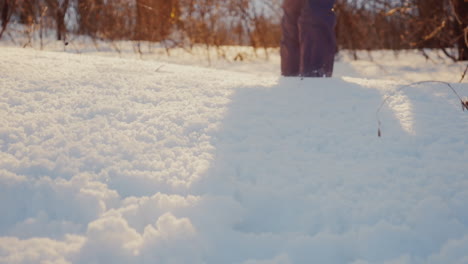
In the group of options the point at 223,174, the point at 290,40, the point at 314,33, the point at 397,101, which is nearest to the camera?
the point at 223,174

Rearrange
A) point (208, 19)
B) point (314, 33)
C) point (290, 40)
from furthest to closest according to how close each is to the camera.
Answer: point (208, 19), point (290, 40), point (314, 33)

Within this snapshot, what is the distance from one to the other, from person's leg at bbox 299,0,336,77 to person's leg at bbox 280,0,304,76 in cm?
17

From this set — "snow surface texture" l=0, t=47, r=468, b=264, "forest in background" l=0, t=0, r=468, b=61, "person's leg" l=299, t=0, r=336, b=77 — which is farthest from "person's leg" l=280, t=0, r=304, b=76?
"forest in background" l=0, t=0, r=468, b=61

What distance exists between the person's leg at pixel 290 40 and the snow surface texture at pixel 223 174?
1041 millimetres

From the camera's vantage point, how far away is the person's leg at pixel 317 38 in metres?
2.89

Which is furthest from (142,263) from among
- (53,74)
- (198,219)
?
(53,74)

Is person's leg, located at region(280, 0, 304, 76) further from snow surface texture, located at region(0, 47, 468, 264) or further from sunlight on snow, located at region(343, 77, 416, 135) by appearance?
snow surface texture, located at region(0, 47, 468, 264)

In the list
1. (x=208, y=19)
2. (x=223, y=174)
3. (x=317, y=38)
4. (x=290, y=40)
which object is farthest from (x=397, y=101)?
(x=208, y=19)

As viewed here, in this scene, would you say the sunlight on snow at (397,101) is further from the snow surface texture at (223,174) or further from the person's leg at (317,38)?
the person's leg at (317,38)

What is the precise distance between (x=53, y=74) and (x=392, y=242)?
1.93 metres

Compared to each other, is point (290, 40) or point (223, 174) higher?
point (290, 40)

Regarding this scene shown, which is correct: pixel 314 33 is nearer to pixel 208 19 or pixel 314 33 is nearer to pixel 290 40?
pixel 290 40

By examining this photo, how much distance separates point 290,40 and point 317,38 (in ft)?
0.99

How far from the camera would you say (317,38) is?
293 cm
